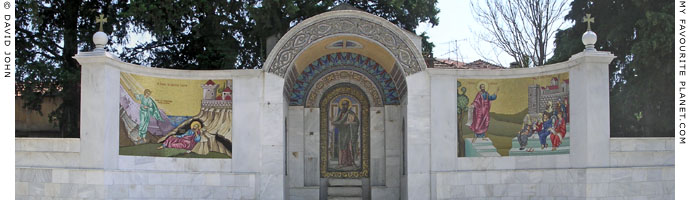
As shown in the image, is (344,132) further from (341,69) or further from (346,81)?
(341,69)

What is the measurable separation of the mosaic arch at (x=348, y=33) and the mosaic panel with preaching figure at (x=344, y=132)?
2.89m

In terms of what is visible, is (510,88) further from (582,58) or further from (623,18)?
(623,18)

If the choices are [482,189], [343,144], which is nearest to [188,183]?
[343,144]

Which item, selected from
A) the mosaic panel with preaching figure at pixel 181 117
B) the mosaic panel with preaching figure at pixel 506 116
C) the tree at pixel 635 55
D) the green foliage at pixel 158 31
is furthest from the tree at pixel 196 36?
the tree at pixel 635 55

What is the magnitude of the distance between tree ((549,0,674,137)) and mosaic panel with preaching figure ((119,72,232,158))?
1205cm

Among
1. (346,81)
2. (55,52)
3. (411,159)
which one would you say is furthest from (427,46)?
(55,52)

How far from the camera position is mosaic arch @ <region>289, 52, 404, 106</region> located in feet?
54.7

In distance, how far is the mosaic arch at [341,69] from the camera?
16.7 meters

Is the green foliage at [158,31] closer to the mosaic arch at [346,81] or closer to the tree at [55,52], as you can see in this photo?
the tree at [55,52]

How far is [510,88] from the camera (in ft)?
47.8

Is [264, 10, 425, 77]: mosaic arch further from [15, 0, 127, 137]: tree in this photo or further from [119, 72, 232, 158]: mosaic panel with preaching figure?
[15, 0, 127, 137]: tree

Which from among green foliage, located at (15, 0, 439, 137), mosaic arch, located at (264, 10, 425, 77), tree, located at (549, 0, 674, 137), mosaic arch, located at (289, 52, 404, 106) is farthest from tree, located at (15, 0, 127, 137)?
tree, located at (549, 0, 674, 137)
